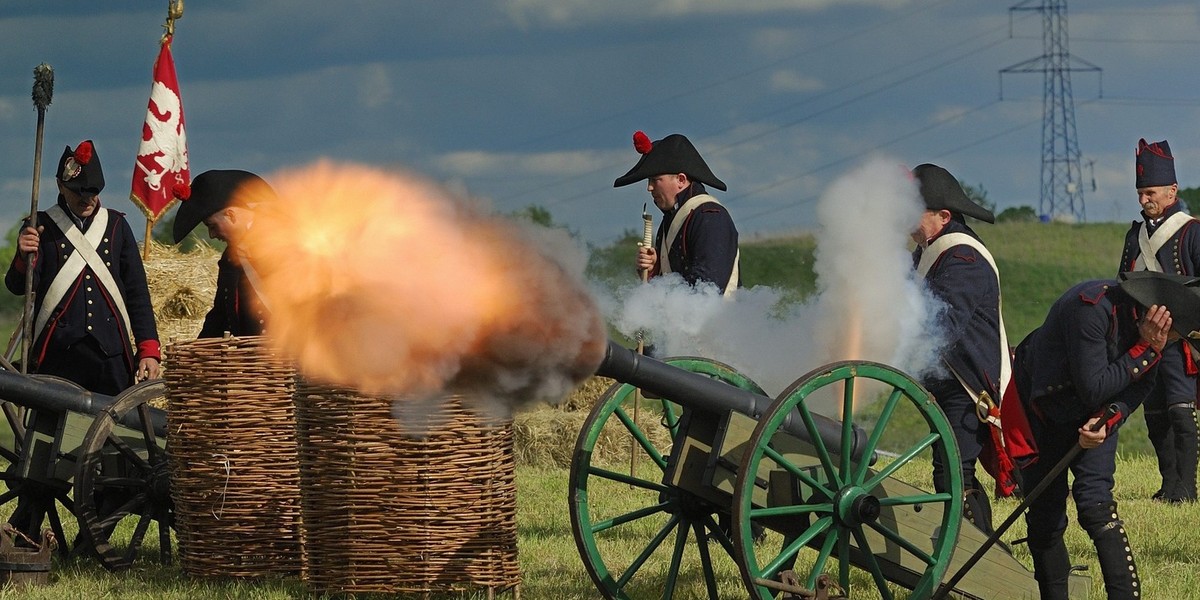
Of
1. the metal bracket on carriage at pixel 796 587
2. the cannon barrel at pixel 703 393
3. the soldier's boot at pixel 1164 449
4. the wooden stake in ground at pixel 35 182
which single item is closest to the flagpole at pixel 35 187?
the wooden stake in ground at pixel 35 182

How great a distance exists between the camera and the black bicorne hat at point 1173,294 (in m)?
5.25

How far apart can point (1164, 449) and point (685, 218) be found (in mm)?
3841

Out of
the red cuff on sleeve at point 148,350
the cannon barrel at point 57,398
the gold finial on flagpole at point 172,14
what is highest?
the gold finial on flagpole at point 172,14

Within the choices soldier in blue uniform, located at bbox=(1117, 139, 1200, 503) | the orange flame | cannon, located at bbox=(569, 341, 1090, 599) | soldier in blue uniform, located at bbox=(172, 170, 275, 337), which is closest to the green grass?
soldier in blue uniform, located at bbox=(1117, 139, 1200, 503)

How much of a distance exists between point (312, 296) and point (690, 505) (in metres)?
2.04

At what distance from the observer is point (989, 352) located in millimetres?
6395

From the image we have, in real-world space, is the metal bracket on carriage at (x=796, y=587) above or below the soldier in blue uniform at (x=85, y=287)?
below

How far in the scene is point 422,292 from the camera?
14.8 feet

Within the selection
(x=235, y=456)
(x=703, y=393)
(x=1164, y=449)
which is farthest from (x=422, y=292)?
(x=1164, y=449)

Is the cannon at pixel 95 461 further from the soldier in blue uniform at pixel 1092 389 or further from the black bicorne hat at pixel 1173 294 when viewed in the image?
the black bicorne hat at pixel 1173 294

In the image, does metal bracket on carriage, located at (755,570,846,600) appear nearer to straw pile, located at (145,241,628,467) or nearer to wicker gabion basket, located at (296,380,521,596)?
wicker gabion basket, located at (296,380,521,596)

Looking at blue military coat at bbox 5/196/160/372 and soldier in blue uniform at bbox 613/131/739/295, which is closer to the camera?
soldier in blue uniform at bbox 613/131/739/295

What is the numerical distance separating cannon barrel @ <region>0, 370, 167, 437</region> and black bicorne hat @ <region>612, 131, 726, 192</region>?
8.89 ft

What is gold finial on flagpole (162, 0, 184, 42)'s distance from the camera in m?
11.2
